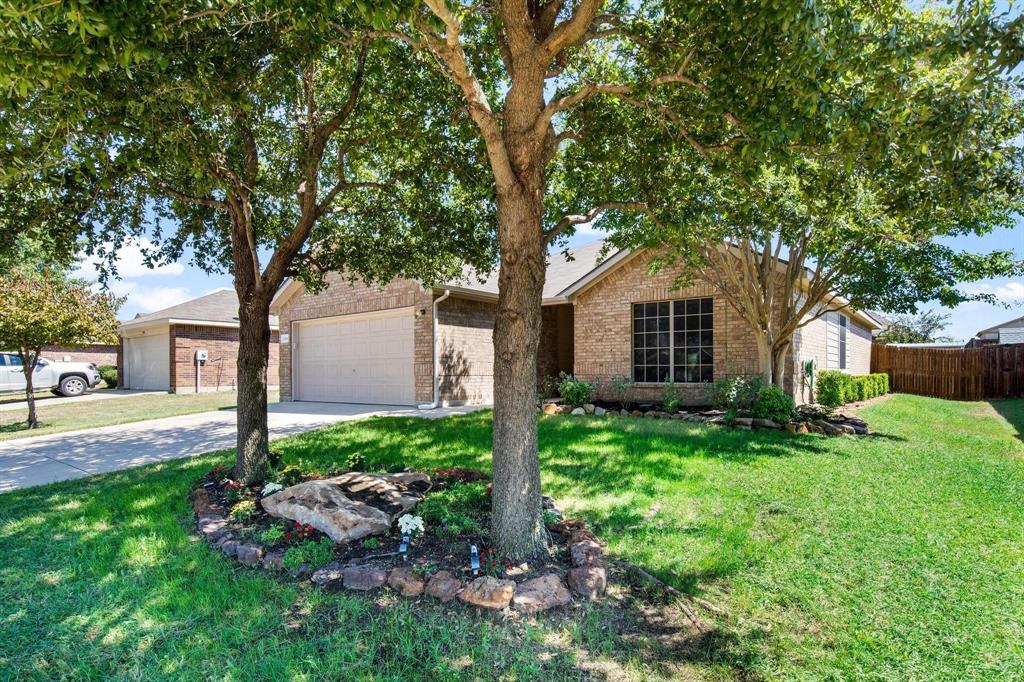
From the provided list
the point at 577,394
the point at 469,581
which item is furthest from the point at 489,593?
the point at 577,394

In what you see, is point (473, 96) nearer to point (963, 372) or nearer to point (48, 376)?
point (963, 372)

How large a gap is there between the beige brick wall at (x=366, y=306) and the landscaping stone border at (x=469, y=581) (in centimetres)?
749

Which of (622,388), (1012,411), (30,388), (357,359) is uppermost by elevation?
(357,359)

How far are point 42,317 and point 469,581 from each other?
1244 cm

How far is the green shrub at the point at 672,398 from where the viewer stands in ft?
36.0

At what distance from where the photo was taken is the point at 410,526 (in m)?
4.06

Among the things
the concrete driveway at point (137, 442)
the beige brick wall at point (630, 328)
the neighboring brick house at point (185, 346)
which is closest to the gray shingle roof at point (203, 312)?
the neighboring brick house at point (185, 346)

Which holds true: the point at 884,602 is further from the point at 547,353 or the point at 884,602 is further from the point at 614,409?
the point at 547,353

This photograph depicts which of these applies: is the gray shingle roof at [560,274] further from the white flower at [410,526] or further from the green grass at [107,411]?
the white flower at [410,526]

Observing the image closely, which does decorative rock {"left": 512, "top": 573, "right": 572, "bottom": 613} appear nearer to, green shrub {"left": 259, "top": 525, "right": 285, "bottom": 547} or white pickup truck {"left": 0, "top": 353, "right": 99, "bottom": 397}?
green shrub {"left": 259, "top": 525, "right": 285, "bottom": 547}

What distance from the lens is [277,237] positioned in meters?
7.51

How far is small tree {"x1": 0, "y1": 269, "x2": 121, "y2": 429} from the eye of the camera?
1083 centimetres

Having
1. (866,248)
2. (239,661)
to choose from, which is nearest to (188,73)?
(239,661)

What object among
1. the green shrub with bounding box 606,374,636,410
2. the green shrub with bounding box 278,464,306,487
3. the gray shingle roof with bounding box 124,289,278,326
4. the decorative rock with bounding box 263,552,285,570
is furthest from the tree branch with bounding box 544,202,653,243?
the gray shingle roof with bounding box 124,289,278,326
